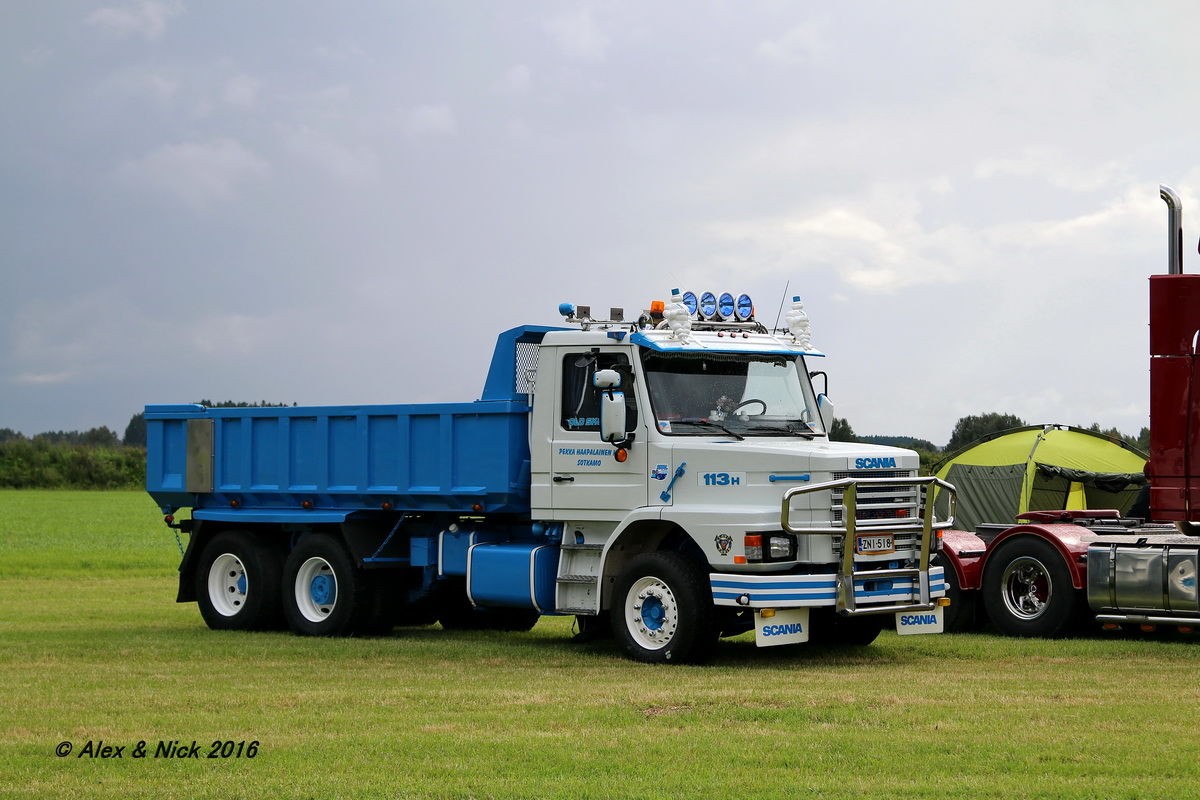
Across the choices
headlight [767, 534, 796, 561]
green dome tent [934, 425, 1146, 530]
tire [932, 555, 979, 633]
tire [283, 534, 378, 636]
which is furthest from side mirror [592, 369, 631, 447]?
green dome tent [934, 425, 1146, 530]

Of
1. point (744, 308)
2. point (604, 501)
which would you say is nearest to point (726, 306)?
point (744, 308)

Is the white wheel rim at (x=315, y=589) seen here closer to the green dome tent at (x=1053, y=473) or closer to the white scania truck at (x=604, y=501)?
the white scania truck at (x=604, y=501)

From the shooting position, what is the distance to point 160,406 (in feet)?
60.7

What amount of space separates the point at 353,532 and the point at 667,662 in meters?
4.66

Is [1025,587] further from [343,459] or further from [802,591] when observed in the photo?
[343,459]

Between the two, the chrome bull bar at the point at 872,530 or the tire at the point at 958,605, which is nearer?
the chrome bull bar at the point at 872,530

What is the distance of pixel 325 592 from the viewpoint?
17047mm

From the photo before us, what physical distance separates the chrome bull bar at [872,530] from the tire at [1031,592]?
210 cm

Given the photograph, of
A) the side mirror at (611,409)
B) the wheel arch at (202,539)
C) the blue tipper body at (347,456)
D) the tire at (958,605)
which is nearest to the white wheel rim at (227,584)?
the wheel arch at (202,539)

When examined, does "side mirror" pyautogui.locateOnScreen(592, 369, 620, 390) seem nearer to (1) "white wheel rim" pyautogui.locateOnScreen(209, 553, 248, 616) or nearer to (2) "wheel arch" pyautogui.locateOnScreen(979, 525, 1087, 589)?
(2) "wheel arch" pyautogui.locateOnScreen(979, 525, 1087, 589)

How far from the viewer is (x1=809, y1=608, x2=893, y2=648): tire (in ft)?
48.7

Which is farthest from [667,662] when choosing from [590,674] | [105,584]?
[105,584]

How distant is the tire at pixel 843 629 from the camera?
14852 mm

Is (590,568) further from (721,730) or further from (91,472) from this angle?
(91,472)
